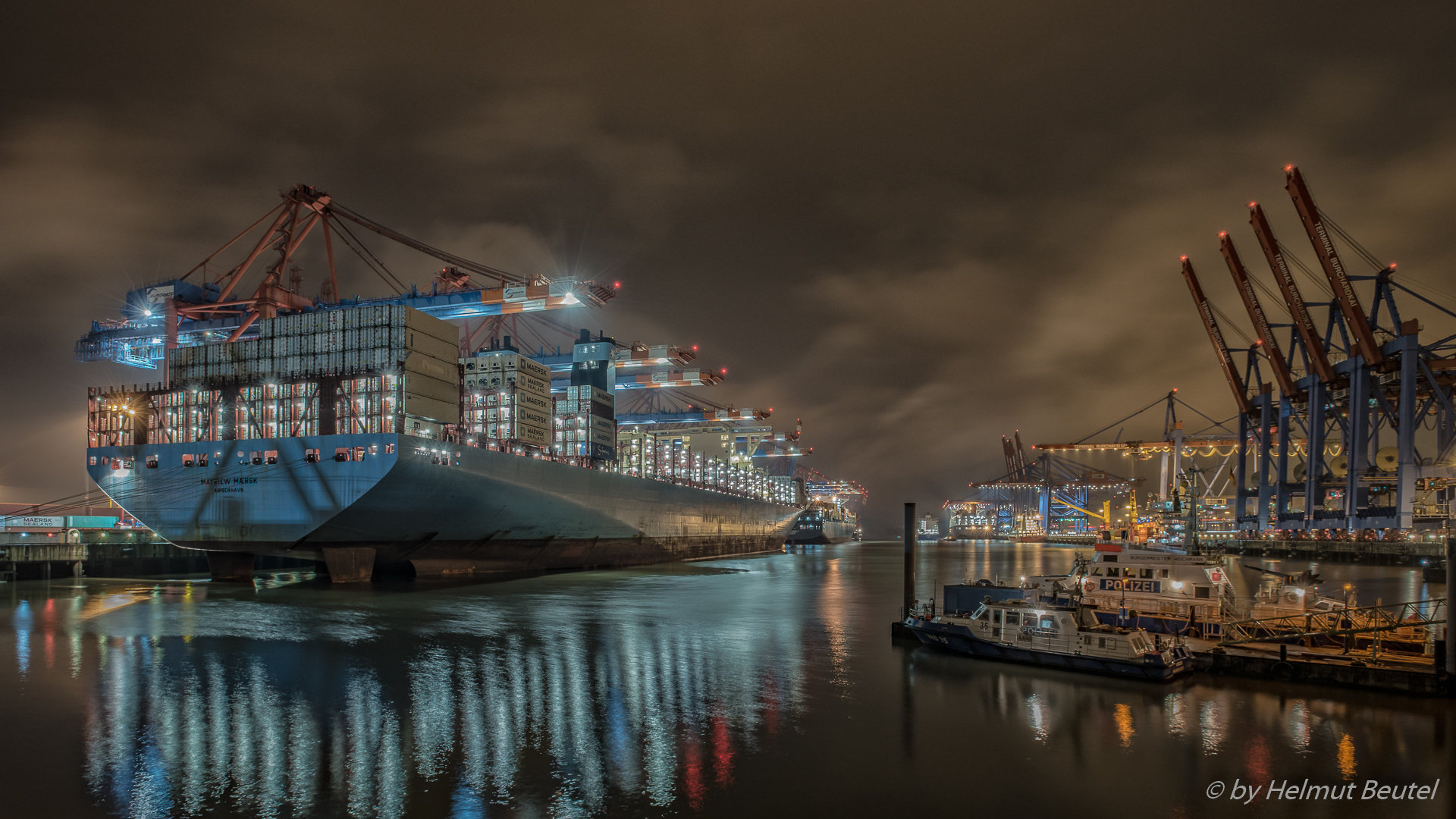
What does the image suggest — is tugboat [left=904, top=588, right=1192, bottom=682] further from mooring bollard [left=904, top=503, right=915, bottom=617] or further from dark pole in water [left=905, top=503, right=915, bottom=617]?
dark pole in water [left=905, top=503, right=915, bottom=617]

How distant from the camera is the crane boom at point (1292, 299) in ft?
258

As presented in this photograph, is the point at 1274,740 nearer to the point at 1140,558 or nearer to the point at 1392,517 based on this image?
the point at 1140,558

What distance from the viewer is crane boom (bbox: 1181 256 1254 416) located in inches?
3829

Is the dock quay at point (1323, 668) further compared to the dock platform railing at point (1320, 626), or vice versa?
the dock platform railing at point (1320, 626)

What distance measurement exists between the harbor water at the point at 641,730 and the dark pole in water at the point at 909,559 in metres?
1.97

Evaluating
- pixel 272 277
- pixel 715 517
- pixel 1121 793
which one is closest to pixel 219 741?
pixel 1121 793

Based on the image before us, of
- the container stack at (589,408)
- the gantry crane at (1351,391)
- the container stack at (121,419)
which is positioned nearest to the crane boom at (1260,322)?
the gantry crane at (1351,391)

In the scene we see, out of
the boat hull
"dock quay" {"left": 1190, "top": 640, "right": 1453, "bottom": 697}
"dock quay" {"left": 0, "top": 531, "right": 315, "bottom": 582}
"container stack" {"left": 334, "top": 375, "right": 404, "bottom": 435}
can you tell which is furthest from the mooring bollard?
"dock quay" {"left": 0, "top": 531, "right": 315, "bottom": 582}

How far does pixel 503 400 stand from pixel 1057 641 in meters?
45.0

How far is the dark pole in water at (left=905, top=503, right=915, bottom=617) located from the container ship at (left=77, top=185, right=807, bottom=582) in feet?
92.9

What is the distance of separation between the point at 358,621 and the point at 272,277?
3345cm

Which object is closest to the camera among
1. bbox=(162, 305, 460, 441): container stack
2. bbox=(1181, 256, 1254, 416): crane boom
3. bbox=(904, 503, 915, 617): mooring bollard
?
bbox=(904, 503, 915, 617): mooring bollard

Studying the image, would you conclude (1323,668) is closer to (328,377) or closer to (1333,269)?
(328,377)

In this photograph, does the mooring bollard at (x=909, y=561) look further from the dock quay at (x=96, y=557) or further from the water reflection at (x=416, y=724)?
the dock quay at (x=96, y=557)
